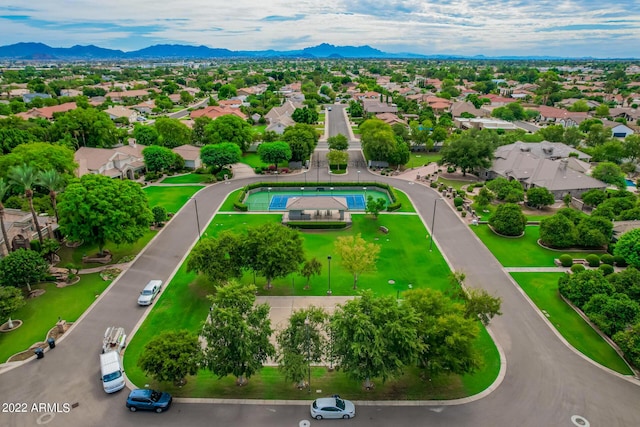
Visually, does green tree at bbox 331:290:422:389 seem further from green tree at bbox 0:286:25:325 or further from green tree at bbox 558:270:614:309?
green tree at bbox 0:286:25:325

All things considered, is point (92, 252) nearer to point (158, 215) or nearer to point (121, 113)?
point (158, 215)

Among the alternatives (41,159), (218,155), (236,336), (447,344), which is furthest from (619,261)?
(41,159)

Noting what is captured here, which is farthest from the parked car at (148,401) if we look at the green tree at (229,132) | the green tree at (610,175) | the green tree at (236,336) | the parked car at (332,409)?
the green tree at (610,175)

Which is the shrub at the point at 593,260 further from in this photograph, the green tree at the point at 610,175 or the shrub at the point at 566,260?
the green tree at the point at 610,175

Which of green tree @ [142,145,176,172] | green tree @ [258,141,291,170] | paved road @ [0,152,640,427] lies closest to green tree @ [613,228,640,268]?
paved road @ [0,152,640,427]

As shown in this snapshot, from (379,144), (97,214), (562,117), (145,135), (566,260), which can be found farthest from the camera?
(562,117)

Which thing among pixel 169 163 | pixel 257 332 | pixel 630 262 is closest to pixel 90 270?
pixel 257 332
